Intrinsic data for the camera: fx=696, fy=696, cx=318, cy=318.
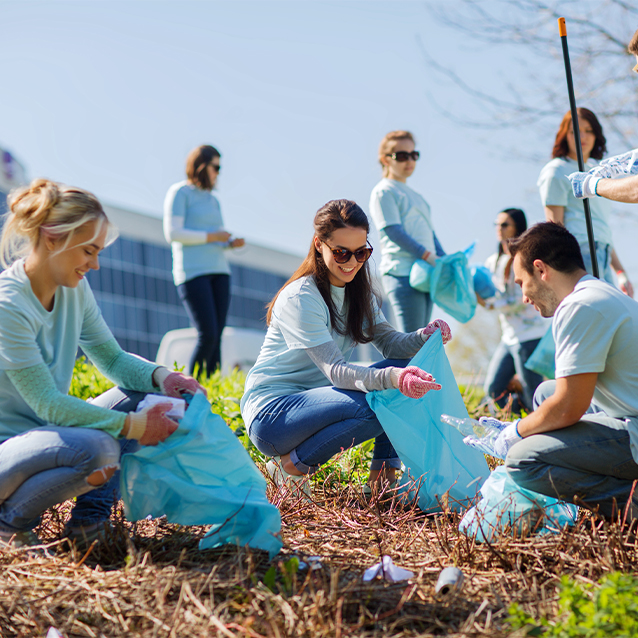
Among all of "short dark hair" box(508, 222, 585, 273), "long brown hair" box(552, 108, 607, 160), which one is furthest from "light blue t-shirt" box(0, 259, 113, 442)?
"long brown hair" box(552, 108, 607, 160)

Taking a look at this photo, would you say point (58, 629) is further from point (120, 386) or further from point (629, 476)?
point (629, 476)

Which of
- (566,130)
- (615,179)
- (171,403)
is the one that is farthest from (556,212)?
(171,403)

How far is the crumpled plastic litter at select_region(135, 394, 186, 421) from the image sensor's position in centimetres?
225

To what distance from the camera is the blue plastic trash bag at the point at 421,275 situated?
14.3 ft

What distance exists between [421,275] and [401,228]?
0.36m

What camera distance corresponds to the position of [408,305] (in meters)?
4.46

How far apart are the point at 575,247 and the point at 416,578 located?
1.24 metres

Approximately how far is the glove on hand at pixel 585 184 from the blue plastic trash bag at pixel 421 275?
1.32 meters

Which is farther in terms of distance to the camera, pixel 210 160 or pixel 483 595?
pixel 210 160

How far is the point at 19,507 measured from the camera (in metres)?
2.20

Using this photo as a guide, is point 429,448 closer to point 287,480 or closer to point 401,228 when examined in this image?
point 287,480

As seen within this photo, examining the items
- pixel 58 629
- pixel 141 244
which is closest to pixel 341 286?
pixel 58 629

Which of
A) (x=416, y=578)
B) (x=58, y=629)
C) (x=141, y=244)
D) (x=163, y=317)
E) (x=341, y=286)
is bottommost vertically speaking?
(x=163, y=317)

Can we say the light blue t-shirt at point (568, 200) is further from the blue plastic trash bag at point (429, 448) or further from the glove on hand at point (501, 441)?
the glove on hand at point (501, 441)
